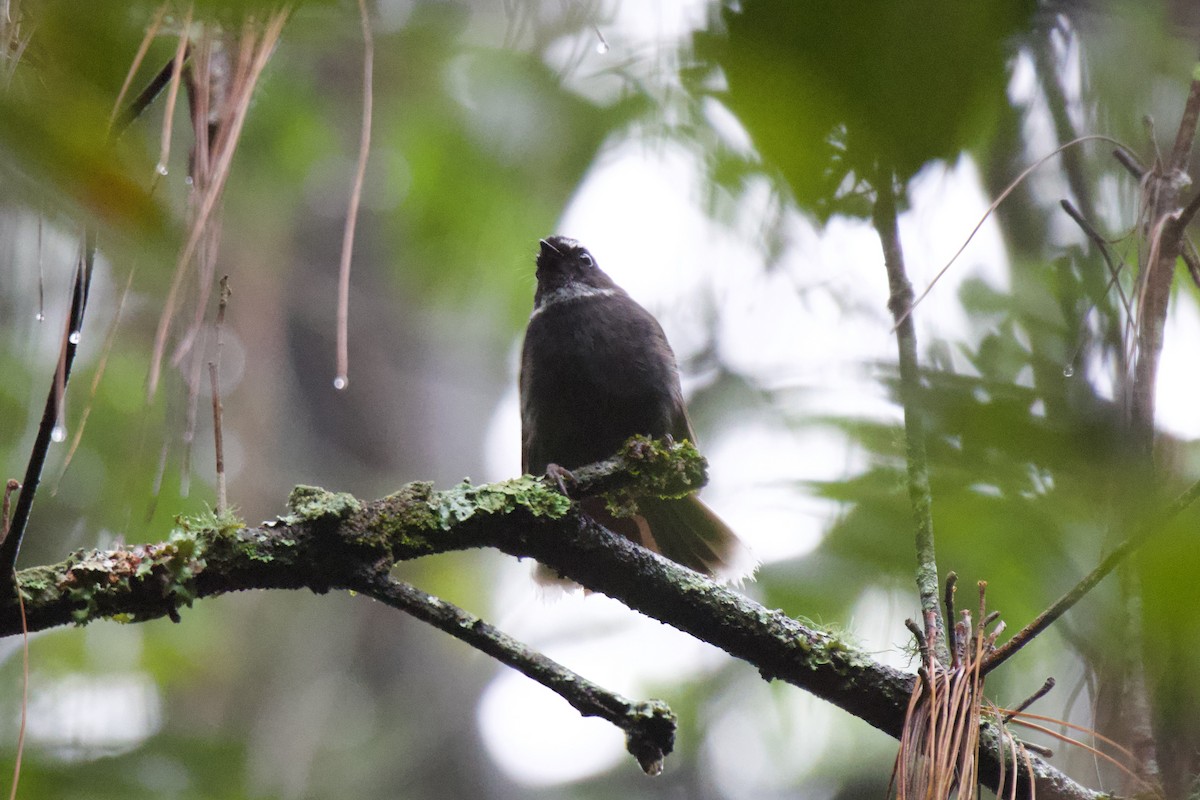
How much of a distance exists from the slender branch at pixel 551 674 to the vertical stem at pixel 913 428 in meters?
0.52

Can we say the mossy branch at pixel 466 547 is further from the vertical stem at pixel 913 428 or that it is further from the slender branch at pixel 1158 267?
the slender branch at pixel 1158 267

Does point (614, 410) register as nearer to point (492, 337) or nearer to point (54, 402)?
point (54, 402)

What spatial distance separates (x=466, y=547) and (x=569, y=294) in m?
2.04

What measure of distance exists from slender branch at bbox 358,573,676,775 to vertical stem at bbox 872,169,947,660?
52 centimetres

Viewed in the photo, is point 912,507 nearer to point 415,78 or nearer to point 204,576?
point 204,576

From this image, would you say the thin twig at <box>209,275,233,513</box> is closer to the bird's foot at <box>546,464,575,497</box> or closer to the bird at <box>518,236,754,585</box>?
the bird's foot at <box>546,464,575,497</box>

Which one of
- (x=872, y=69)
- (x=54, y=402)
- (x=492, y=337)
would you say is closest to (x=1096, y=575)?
(x=872, y=69)

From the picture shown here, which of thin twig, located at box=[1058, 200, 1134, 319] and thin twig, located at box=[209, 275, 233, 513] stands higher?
thin twig, located at box=[1058, 200, 1134, 319]

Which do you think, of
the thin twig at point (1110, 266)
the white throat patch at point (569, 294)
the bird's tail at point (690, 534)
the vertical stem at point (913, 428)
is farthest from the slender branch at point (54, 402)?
the white throat patch at point (569, 294)

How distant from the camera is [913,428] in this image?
154 cm

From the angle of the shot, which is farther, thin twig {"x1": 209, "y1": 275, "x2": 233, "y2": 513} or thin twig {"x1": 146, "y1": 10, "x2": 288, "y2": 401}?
thin twig {"x1": 209, "y1": 275, "x2": 233, "y2": 513}

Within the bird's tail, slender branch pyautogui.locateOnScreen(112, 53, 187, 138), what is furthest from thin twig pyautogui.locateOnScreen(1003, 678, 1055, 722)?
slender branch pyautogui.locateOnScreen(112, 53, 187, 138)

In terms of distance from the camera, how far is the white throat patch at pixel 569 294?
3711 mm

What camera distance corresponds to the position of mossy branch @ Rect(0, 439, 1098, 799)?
160 cm
